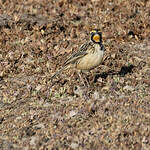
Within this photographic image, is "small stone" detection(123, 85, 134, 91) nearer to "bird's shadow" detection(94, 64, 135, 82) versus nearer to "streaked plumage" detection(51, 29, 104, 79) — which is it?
"bird's shadow" detection(94, 64, 135, 82)

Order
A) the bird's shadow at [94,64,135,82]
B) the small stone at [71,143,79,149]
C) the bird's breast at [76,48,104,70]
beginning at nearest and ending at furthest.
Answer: the small stone at [71,143,79,149]
the bird's breast at [76,48,104,70]
the bird's shadow at [94,64,135,82]

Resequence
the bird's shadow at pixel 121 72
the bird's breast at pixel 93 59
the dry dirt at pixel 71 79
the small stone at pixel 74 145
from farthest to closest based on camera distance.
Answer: the bird's shadow at pixel 121 72
the bird's breast at pixel 93 59
the dry dirt at pixel 71 79
the small stone at pixel 74 145

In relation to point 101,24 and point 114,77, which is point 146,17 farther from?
point 114,77

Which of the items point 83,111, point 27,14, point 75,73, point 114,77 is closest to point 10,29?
point 27,14

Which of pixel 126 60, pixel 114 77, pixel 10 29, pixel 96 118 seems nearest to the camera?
pixel 96 118

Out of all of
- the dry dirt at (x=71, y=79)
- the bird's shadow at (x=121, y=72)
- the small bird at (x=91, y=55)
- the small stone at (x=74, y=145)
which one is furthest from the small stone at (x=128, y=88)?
the small stone at (x=74, y=145)

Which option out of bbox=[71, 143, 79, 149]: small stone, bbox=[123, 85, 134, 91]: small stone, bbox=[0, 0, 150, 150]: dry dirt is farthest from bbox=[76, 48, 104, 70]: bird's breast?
bbox=[71, 143, 79, 149]: small stone

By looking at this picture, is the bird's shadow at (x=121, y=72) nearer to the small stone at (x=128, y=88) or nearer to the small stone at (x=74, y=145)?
the small stone at (x=128, y=88)

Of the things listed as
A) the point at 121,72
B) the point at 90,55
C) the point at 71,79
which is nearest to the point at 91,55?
the point at 90,55

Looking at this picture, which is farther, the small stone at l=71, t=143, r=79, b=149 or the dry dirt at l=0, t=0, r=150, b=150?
the dry dirt at l=0, t=0, r=150, b=150

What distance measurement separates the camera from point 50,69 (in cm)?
1095

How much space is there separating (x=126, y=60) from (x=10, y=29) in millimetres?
3967

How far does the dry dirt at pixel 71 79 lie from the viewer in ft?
26.4

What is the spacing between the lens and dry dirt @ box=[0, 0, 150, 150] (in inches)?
317
